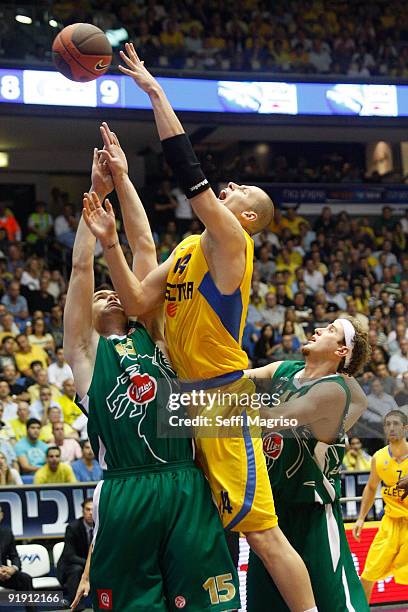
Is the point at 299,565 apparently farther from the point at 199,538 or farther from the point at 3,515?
the point at 3,515

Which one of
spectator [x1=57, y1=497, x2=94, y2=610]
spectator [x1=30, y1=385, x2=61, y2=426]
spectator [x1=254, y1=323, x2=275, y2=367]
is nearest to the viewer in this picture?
spectator [x1=57, y1=497, x2=94, y2=610]

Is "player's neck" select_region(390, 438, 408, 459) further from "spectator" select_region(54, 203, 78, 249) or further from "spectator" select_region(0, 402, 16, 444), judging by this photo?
"spectator" select_region(54, 203, 78, 249)

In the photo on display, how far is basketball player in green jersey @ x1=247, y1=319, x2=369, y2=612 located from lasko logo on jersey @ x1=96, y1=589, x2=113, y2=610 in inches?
35.0

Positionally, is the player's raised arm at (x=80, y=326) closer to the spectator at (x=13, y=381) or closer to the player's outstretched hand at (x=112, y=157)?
the player's outstretched hand at (x=112, y=157)

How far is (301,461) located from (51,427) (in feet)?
24.9

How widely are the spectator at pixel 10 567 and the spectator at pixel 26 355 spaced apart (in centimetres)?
442

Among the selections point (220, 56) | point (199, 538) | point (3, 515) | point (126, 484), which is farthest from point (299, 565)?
point (220, 56)

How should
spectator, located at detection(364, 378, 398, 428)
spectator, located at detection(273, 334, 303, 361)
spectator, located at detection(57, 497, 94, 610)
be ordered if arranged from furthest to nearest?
spectator, located at detection(273, 334, 303, 361) → spectator, located at detection(364, 378, 398, 428) → spectator, located at detection(57, 497, 94, 610)

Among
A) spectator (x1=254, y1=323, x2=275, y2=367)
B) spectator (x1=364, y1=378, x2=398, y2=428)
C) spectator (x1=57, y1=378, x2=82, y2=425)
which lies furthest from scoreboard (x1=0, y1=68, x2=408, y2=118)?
spectator (x1=364, y1=378, x2=398, y2=428)

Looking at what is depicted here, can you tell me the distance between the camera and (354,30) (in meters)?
21.4

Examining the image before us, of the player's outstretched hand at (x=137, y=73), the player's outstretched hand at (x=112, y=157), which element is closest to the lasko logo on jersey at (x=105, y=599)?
the player's outstretched hand at (x=112, y=157)

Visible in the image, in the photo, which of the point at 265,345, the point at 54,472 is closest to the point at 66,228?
the point at 265,345

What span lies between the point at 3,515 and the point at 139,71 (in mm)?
6202

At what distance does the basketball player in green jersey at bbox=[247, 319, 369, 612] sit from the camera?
480cm
